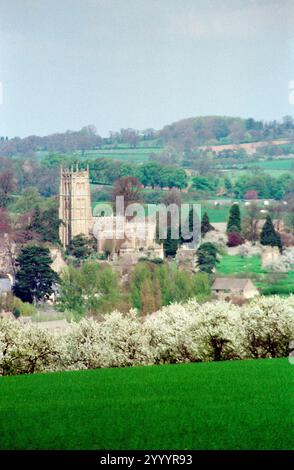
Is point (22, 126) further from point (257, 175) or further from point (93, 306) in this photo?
point (257, 175)

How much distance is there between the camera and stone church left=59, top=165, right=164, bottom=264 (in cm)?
1245

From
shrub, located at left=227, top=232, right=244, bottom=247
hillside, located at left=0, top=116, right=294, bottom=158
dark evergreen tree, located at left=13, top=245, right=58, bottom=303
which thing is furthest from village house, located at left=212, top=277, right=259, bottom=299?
dark evergreen tree, located at left=13, top=245, right=58, bottom=303

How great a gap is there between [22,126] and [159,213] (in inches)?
96.3

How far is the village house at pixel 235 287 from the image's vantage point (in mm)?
12188

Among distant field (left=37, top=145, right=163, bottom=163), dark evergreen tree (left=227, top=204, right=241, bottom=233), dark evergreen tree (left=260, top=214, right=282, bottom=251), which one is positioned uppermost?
distant field (left=37, top=145, right=163, bottom=163)

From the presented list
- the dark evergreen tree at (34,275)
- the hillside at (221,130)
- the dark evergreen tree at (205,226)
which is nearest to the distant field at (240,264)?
the dark evergreen tree at (205,226)

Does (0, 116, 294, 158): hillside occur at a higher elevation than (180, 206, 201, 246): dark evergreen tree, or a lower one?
higher

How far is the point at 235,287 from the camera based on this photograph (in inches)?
490

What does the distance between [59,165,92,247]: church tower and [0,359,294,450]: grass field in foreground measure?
12.2 feet

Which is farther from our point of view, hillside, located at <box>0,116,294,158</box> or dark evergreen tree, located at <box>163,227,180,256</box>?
dark evergreen tree, located at <box>163,227,180,256</box>

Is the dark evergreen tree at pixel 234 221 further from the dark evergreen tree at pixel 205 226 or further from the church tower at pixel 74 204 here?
the church tower at pixel 74 204

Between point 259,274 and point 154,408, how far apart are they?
20.2 ft

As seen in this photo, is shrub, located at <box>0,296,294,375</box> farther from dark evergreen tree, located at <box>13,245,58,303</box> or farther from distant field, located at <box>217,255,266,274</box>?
distant field, located at <box>217,255,266,274</box>

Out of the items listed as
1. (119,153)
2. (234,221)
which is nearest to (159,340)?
(234,221)
